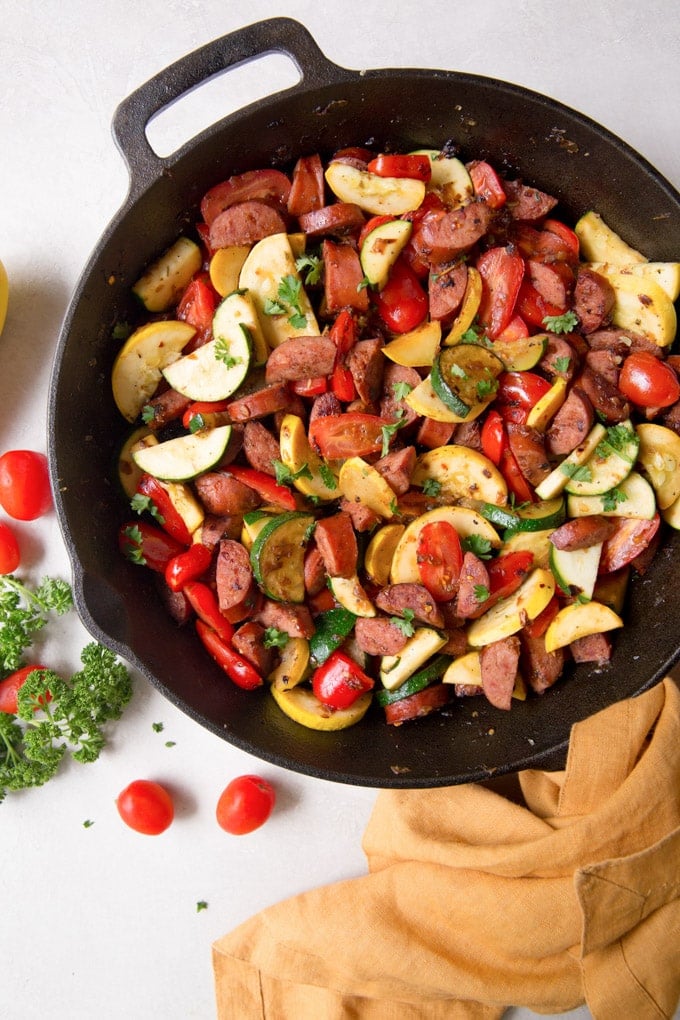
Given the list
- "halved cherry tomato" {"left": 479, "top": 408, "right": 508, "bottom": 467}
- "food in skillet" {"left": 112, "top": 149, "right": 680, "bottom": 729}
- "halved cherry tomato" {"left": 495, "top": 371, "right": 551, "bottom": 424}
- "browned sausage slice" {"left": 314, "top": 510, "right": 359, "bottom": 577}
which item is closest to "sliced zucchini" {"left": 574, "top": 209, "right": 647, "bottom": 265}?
"food in skillet" {"left": 112, "top": 149, "right": 680, "bottom": 729}

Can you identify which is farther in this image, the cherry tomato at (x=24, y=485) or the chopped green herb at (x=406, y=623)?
the cherry tomato at (x=24, y=485)

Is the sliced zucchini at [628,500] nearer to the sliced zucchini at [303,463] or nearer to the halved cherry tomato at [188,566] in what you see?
the sliced zucchini at [303,463]

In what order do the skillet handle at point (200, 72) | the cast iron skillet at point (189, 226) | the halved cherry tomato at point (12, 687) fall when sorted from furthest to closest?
the halved cherry tomato at point (12, 687) < the cast iron skillet at point (189, 226) < the skillet handle at point (200, 72)

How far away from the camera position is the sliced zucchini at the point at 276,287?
10.0 ft

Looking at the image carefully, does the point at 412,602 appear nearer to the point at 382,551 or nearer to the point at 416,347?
the point at 382,551

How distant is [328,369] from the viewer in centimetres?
304

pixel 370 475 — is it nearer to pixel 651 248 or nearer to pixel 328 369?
pixel 328 369

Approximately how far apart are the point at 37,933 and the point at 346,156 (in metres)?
3.49

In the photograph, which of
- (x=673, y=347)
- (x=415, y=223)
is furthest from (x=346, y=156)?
(x=673, y=347)

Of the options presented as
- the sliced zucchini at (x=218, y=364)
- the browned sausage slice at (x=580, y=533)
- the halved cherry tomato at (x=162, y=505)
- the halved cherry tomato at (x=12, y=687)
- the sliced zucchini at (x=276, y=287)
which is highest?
the sliced zucchini at (x=276, y=287)

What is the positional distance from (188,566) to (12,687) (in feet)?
3.42

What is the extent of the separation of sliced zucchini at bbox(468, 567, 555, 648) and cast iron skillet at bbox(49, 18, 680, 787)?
32 centimetres

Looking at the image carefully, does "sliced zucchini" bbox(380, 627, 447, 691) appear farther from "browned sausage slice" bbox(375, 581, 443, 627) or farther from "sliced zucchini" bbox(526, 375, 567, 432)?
"sliced zucchini" bbox(526, 375, 567, 432)

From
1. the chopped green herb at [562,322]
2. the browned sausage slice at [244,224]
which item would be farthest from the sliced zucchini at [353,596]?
the browned sausage slice at [244,224]
